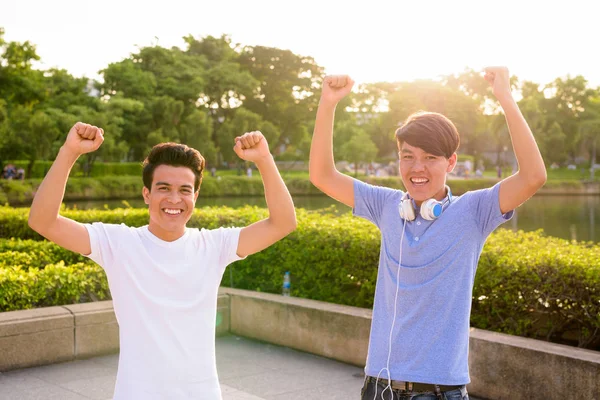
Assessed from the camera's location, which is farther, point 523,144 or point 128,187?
point 128,187

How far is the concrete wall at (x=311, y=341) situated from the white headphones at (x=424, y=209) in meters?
2.81

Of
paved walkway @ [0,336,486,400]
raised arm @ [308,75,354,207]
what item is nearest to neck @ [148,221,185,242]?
raised arm @ [308,75,354,207]

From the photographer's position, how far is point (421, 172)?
273cm

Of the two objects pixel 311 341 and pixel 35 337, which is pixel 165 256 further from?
pixel 311 341

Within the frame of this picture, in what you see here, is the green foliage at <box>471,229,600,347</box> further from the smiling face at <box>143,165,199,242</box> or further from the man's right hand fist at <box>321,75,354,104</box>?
the smiling face at <box>143,165,199,242</box>

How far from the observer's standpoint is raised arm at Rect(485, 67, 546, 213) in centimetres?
258

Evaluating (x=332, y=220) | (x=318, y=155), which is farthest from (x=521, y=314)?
(x=318, y=155)

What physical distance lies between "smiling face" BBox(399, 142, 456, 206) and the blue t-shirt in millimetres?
80

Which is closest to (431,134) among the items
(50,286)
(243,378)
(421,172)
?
(421,172)

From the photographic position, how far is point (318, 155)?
300 centimetres

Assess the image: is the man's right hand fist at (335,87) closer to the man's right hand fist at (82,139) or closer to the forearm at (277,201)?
the forearm at (277,201)

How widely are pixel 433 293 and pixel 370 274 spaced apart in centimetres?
440

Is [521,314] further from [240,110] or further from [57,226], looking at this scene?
[240,110]

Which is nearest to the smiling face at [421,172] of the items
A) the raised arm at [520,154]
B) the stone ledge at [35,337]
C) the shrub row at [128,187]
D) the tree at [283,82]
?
the raised arm at [520,154]
